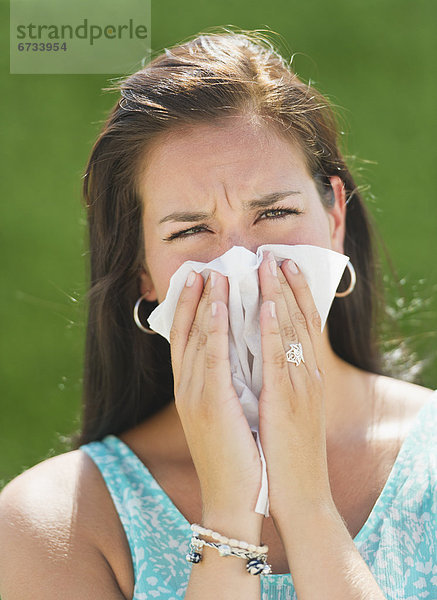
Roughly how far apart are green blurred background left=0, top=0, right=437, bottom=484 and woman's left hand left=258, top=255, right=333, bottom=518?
2.77 metres

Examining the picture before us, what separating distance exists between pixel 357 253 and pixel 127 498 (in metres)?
1.11

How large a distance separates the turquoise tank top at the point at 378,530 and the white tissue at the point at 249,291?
0.39 metres

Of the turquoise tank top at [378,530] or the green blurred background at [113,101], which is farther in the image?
the green blurred background at [113,101]

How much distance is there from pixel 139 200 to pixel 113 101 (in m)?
3.21

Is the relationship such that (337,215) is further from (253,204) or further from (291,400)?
(291,400)

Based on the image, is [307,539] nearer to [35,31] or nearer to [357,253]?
[357,253]

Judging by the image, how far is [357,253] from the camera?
2.71m

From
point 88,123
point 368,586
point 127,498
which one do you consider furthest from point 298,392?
point 88,123

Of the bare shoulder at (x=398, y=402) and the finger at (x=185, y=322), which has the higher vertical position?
the finger at (x=185, y=322)

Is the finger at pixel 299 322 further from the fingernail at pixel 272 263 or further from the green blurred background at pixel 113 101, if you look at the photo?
the green blurred background at pixel 113 101

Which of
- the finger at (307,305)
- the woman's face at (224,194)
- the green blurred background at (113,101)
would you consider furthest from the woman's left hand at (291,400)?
the green blurred background at (113,101)

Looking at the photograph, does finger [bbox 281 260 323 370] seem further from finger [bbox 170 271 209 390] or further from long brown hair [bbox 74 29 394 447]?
long brown hair [bbox 74 29 394 447]

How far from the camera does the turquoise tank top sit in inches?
76.2

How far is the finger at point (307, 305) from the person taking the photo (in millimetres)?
1938
